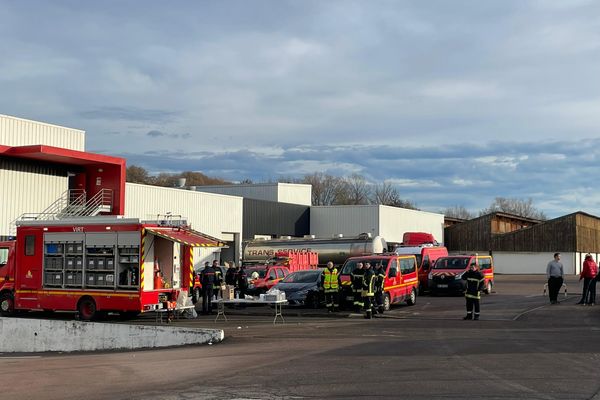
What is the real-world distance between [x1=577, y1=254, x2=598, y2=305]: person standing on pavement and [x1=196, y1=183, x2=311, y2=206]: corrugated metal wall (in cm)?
4055

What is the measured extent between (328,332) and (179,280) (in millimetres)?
6385

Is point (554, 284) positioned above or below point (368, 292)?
above

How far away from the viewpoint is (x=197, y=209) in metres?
46.6

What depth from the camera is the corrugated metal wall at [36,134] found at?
33.5 m

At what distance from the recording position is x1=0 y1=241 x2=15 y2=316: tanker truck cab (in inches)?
941

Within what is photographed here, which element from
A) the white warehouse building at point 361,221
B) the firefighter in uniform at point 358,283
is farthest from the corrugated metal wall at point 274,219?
the firefighter in uniform at point 358,283

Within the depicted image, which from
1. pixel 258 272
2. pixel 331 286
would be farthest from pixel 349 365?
pixel 258 272

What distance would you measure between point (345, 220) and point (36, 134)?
29216mm

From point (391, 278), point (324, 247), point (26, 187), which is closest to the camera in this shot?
point (391, 278)

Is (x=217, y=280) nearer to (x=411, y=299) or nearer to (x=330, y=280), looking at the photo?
(x=330, y=280)

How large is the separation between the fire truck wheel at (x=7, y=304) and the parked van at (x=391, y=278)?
35.9ft

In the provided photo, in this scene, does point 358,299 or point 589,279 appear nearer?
point 358,299

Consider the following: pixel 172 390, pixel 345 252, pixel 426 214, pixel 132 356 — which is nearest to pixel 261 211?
pixel 345 252

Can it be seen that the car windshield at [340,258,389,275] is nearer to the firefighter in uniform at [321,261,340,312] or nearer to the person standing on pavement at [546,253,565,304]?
the firefighter in uniform at [321,261,340,312]
